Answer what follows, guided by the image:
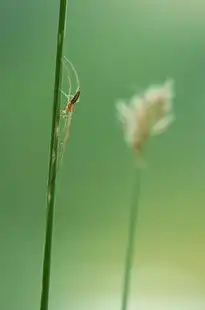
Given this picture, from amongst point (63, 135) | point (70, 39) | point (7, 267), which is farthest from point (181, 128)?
point (63, 135)

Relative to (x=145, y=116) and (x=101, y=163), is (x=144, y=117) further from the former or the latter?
(x=101, y=163)

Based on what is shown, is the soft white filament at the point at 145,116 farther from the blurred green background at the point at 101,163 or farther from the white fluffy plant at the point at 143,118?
the blurred green background at the point at 101,163

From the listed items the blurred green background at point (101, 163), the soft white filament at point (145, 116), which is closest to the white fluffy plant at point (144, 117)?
the soft white filament at point (145, 116)

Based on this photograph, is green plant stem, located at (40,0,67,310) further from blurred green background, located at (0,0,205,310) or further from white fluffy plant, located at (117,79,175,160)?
blurred green background, located at (0,0,205,310)

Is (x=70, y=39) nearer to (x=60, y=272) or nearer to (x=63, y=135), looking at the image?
(x=60, y=272)

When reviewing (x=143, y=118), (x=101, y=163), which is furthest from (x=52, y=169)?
(x=101, y=163)

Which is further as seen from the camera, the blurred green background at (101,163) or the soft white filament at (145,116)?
the blurred green background at (101,163)
